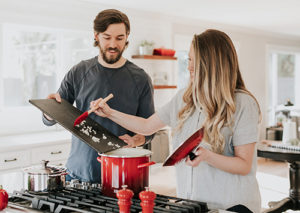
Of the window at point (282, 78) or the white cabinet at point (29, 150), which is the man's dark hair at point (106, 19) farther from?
the window at point (282, 78)

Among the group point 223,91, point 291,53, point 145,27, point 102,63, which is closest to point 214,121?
point 223,91

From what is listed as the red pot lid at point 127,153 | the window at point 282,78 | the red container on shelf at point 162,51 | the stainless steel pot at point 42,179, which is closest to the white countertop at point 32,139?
the red container on shelf at point 162,51

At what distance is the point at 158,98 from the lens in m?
5.97

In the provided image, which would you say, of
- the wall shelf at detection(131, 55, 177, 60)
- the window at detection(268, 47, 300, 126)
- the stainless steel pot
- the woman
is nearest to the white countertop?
the wall shelf at detection(131, 55, 177, 60)

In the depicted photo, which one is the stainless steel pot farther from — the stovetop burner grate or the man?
the man

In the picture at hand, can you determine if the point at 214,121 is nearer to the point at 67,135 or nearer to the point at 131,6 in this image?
the point at 67,135

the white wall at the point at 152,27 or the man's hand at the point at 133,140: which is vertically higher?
the white wall at the point at 152,27

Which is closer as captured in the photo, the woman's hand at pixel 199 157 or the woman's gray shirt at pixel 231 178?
the woman's hand at pixel 199 157

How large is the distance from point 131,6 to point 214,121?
395 centimetres

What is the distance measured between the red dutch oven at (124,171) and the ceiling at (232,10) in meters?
3.72

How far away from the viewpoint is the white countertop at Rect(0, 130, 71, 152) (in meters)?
3.74

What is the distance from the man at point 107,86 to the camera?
206 cm

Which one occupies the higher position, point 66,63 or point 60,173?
point 66,63

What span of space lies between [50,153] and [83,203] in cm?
273
